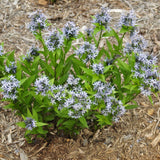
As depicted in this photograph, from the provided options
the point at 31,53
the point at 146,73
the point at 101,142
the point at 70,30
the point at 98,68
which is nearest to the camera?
the point at 146,73

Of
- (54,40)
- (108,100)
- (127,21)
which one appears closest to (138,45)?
(127,21)

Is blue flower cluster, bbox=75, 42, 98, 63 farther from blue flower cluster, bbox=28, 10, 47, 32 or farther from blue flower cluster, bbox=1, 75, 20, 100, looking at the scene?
blue flower cluster, bbox=1, 75, 20, 100

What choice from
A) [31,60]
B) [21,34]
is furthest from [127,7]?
[31,60]

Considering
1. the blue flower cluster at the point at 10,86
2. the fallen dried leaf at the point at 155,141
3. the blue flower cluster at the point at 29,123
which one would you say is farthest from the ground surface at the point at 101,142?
the blue flower cluster at the point at 10,86

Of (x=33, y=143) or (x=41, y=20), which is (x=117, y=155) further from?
(x=41, y=20)

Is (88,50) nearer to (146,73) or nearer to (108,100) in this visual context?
(108,100)

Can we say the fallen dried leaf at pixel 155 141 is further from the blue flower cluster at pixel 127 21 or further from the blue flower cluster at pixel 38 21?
the blue flower cluster at pixel 38 21

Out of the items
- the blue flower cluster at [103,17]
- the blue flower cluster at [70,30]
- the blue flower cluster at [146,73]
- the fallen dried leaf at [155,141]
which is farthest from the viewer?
the fallen dried leaf at [155,141]
